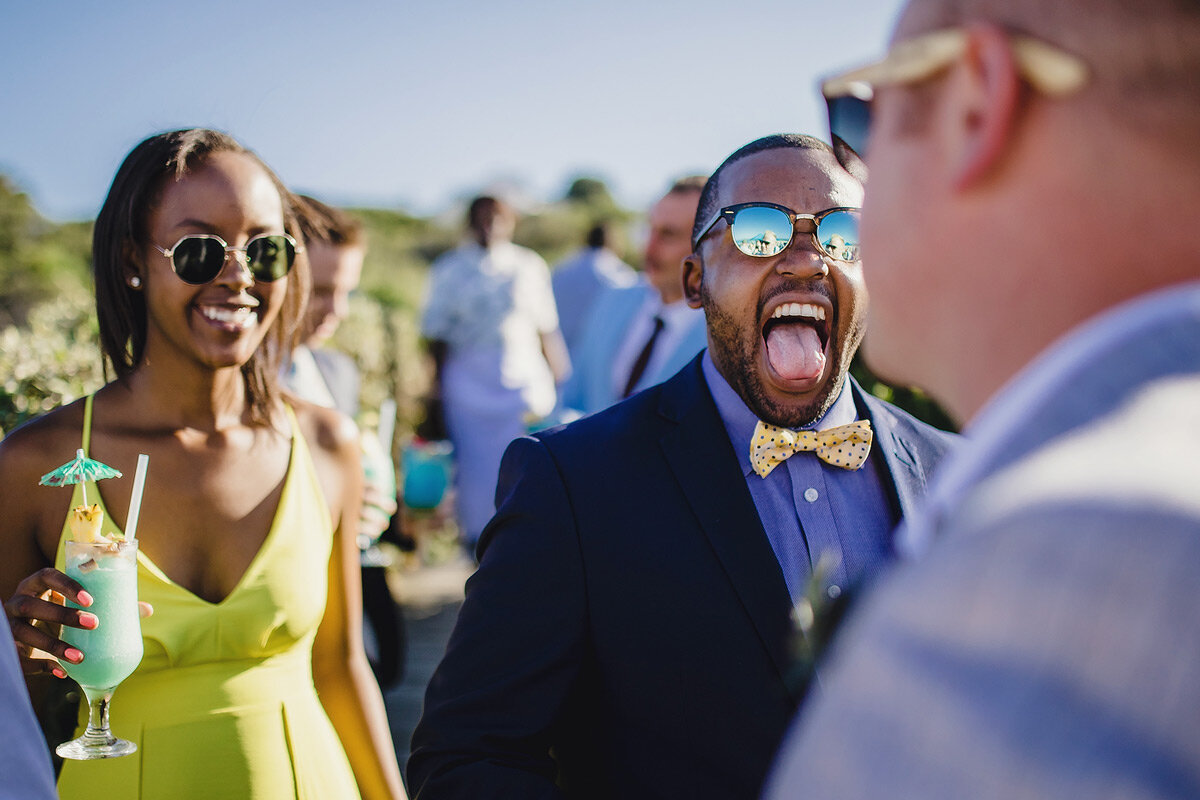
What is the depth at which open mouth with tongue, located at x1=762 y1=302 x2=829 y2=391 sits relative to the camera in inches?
91.0

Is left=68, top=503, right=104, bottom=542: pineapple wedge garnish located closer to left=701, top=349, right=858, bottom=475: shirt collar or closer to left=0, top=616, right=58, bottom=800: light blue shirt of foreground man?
left=0, top=616, right=58, bottom=800: light blue shirt of foreground man

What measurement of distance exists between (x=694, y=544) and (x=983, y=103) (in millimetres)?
1295

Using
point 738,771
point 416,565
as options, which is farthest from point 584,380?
point 416,565

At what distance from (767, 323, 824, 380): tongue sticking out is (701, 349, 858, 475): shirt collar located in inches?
4.9

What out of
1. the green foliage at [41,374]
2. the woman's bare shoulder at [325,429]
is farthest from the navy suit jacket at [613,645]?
the green foliage at [41,374]

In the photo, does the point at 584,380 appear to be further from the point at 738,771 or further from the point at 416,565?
the point at 416,565

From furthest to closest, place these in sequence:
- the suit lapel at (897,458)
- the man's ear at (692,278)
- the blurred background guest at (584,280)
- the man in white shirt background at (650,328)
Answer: the blurred background guest at (584,280), the man in white shirt background at (650,328), the man's ear at (692,278), the suit lapel at (897,458)

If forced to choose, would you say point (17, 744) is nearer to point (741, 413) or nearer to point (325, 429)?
point (741, 413)

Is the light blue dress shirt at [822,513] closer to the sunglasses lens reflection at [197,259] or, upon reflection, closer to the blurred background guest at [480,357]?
the sunglasses lens reflection at [197,259]

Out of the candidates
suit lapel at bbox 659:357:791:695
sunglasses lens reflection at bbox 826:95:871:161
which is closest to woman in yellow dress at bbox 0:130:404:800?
suit lapel at bbox 659:357:791:695

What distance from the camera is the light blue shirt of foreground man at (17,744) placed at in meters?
1.05

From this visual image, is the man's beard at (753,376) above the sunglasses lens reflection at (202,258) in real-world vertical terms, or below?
below

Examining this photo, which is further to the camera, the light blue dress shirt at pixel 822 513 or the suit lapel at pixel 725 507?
the light blue dress shirt at pixel 822 513

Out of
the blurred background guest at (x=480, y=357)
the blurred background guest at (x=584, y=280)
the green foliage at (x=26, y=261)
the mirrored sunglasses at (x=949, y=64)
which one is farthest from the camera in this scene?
the green foliage at (x=26, y=261)
